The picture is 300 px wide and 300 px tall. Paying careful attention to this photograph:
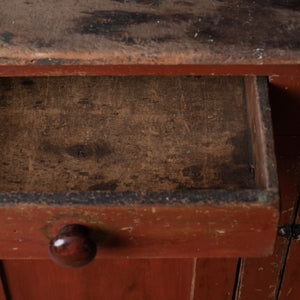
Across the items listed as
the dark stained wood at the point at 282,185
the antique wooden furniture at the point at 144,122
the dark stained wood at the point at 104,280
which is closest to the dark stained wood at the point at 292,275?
the dark stained wood at the point at 282,185

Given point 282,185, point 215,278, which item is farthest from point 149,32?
point 215,278

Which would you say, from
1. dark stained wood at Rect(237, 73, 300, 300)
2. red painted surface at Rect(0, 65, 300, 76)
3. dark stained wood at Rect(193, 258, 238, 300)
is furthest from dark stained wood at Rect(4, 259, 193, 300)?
red painted surface at Rect(0, 65, 300, 76)

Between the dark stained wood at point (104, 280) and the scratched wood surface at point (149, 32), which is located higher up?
the scratched wood surface at point (149, 32)

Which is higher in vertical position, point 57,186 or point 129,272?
point 57,186

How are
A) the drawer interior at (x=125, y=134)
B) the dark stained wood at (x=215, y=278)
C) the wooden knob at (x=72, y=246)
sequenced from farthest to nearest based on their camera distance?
the dark stained wood at (x=215, y=278)
the drawer interior at (x=125, y=134)
the wooden knob at (x=72, y=246)

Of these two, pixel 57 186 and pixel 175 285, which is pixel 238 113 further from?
pixel 175 285

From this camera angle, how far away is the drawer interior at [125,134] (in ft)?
2.30

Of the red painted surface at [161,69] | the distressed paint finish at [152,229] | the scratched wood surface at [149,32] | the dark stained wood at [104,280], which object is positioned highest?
the scratched wood surface at [149,32]

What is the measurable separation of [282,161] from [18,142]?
502 millimetres

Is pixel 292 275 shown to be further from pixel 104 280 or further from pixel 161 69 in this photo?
pixel 161 69

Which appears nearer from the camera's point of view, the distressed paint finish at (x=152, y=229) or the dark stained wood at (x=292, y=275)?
the distressed paint finish at (x=152, y=229)

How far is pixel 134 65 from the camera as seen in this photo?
0.69 meters

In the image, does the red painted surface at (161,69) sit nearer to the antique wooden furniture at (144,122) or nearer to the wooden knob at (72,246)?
the antique wooden furniture at (144,122)

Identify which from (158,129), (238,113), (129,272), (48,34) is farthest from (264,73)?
(129,272)
